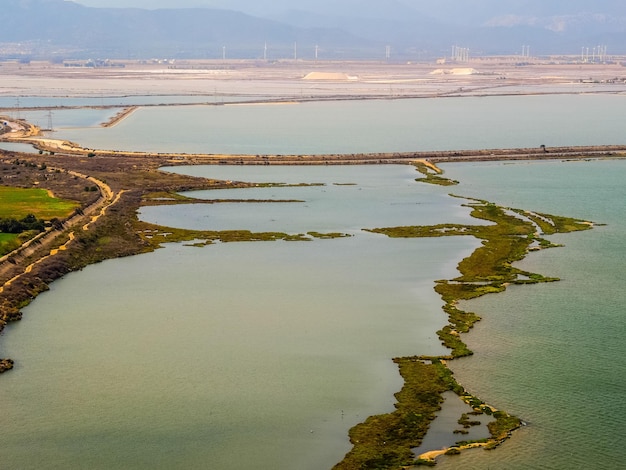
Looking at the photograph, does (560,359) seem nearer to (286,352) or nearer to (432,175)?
(286,352)

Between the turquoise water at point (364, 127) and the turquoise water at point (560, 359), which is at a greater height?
the turquoise water at point (364, 127)

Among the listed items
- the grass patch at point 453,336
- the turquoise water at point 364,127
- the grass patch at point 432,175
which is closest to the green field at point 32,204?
the grass patch at point 453,336

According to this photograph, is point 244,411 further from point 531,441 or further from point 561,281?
point 561,281

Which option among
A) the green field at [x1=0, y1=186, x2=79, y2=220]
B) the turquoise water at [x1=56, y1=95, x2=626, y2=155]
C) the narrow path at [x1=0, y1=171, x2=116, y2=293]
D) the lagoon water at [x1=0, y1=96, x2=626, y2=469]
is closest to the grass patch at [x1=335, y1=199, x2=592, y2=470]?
the lagoon water at [x1=0, y1=96, x2=626, y2=469]

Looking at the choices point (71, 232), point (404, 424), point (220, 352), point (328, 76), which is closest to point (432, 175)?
point (71, 232)

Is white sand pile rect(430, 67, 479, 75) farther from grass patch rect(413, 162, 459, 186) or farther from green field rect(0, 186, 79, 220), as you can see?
green field rect(0, 186, 79, 220)

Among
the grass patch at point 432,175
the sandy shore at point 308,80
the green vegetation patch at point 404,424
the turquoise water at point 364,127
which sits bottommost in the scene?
the green vegetation patch at point 404,424

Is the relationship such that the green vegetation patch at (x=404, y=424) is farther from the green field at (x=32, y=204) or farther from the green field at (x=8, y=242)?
the green field at (x=32, y=204)
